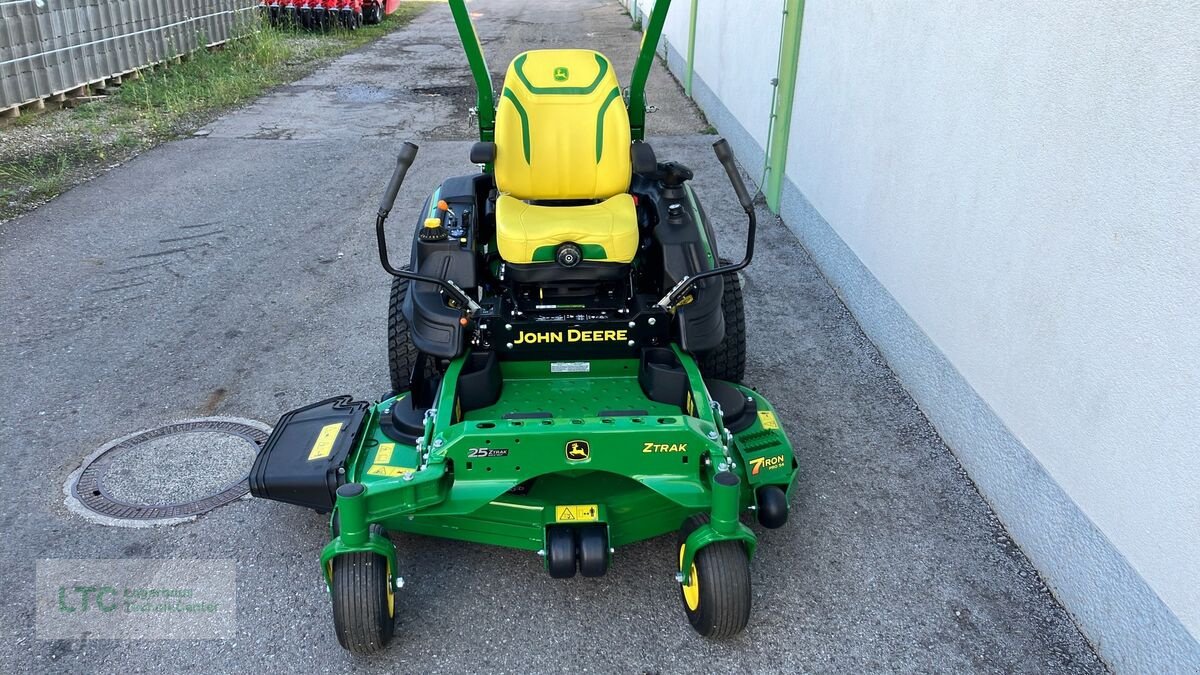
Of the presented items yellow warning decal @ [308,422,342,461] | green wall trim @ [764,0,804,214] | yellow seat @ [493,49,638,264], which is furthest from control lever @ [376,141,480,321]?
green wall trim @ [764,0,804,214]

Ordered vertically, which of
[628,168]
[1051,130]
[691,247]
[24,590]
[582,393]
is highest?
[1051,130]

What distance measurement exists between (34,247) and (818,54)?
17.3 feet

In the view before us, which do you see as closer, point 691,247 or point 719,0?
point 691,247

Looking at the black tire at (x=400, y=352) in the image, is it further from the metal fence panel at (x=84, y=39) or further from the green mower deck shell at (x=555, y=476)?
the metal fence panel at (x=84, y=39)

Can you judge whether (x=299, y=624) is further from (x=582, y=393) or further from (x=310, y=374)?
(x=310, y=374)

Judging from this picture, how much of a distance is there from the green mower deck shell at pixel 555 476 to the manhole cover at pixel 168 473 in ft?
2.48

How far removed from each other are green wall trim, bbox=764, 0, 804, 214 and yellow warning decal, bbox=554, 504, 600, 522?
4159 mm

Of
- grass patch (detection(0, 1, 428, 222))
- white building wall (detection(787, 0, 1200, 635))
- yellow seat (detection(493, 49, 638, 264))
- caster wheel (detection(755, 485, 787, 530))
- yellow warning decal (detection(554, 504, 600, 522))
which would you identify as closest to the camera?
white building wall (detection(787, 0, 1200, 635))

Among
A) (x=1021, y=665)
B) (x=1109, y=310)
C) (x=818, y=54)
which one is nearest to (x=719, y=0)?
(x=818, y=54)

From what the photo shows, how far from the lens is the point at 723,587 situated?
2.52 meters

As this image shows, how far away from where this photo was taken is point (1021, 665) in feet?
8.58

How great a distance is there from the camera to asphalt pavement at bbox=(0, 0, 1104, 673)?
8.75ft

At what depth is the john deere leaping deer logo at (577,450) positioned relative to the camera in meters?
2.61

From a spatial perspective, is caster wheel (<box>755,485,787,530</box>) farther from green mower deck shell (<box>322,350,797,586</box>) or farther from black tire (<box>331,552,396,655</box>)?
black tire (<box>331,552,396,655</box>)
